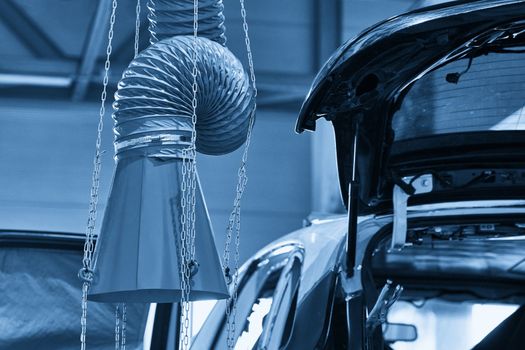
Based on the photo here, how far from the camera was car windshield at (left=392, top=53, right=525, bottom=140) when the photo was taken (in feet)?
6.12

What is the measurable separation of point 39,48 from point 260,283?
6.73 meters

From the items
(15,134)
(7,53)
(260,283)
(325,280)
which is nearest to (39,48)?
(7,53)

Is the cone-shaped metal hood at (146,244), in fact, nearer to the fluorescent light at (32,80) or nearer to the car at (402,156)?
the car at (402,156)

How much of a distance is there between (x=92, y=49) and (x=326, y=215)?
6.31 metres

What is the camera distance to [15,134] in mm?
9164

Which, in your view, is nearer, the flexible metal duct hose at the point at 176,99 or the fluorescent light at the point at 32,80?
the flexible metal duct hose at the point at 176,99

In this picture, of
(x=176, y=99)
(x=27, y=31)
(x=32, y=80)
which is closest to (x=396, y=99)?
(x=176, y=99)

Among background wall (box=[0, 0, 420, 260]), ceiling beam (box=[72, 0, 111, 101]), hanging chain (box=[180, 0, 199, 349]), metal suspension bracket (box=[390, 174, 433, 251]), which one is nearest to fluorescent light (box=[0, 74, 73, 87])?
background wall (box=[0, 0, 420, 260])

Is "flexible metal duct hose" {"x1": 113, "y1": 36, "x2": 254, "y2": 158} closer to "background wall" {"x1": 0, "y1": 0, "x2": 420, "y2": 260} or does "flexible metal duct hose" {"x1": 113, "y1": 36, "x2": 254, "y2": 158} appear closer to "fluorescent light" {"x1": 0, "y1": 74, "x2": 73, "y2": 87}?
"background wall" {"x1": 0, "y1": 0, "x2": 420, "y2": 260}

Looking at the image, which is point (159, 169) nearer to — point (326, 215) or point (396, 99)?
point (396, 99)

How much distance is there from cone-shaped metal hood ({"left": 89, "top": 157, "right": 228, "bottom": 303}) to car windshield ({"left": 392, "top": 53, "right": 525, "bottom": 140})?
1.66 ft

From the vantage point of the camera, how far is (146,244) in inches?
77.9

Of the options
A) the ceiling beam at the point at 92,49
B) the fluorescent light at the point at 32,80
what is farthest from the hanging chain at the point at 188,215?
the fluorescent light at the point at 32,80

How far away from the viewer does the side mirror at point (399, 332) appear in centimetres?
257
